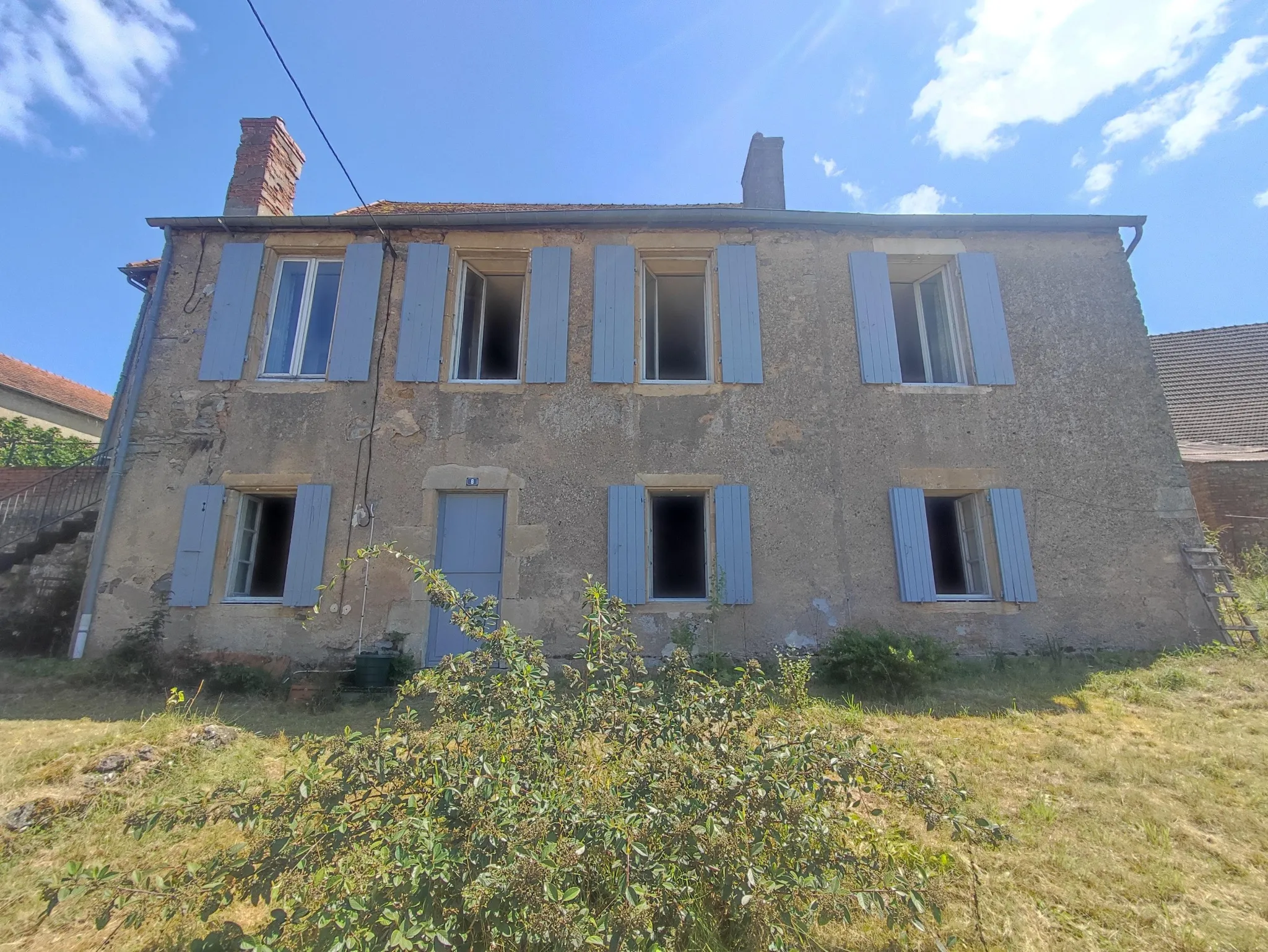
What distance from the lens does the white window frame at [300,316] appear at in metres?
6.89

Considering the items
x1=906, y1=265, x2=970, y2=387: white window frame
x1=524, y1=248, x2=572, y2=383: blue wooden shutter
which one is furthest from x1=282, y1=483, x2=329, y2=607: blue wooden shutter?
x1=906, y1=265, x2=970, y2=387: white window frame

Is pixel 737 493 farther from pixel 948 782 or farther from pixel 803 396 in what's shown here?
pixel 948 782

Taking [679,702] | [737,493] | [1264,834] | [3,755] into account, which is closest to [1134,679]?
[1264,834]

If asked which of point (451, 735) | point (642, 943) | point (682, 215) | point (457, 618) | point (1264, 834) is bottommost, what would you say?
point (1264, 834)

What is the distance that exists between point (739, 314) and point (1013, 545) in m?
3.87

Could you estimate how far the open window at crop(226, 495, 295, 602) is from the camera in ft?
21.3

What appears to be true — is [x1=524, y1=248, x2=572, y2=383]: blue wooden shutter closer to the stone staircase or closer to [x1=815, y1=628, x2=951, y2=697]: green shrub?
[x1=815, y1=628, x2=951, y2=697]: green shrub

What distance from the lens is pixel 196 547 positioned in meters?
6.26

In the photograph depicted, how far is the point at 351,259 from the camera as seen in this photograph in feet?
23.0

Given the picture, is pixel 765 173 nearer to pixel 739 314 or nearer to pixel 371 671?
pixel 739 314

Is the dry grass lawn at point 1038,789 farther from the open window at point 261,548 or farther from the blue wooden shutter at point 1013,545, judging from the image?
the open window at point 261,548

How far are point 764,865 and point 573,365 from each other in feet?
18.5

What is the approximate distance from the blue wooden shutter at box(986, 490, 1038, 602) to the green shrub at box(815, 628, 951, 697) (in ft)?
3.96

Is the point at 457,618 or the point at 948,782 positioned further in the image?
the point at 948,782
